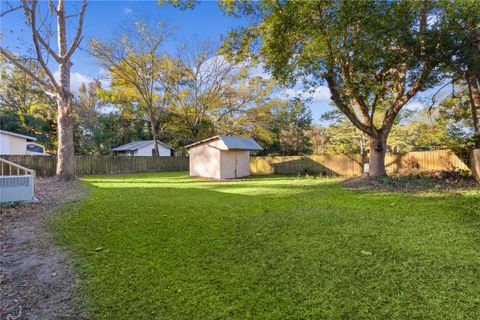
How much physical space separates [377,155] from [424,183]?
187cm

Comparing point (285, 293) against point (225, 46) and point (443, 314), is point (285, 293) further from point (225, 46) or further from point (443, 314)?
point (225, 46)

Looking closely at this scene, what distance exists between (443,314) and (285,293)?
1.28 m

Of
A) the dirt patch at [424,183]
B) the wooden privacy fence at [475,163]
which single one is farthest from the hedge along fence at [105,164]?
the wooden privacy fence at [475,163]

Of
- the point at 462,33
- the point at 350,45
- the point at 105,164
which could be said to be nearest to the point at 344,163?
the point at 350,45

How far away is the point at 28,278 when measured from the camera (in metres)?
2.96

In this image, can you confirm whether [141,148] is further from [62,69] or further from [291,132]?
[62,69]

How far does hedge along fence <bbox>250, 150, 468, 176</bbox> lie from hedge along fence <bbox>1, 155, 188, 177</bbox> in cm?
739

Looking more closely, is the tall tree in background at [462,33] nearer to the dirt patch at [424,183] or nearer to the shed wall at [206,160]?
the dirt patch at [424,183]

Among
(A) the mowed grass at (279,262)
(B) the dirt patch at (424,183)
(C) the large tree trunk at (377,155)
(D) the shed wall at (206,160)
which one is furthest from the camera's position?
(D) the shed wall at (206,160)

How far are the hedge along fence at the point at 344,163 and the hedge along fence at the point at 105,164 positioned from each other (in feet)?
24.2

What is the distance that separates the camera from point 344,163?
1568 cm

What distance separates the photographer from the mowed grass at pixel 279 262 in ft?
7.59

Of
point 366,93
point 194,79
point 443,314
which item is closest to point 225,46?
point 366,93

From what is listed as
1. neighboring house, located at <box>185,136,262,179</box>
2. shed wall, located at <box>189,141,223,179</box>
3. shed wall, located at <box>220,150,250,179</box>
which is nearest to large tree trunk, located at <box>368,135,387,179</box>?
neighboring house, located at <box>185,136,262,179</box>
